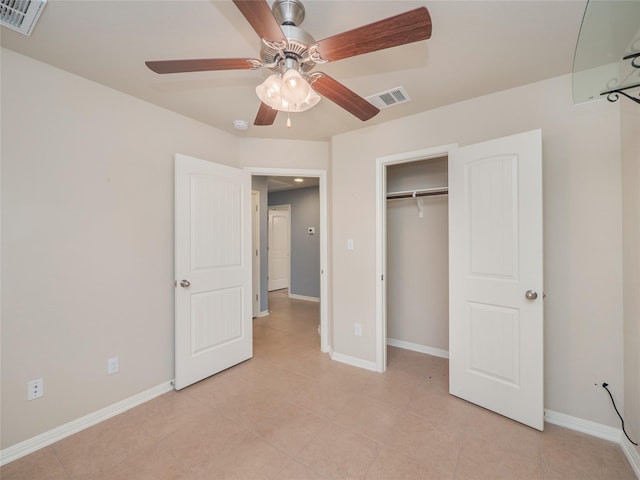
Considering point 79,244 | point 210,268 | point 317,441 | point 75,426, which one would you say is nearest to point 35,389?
point 75,426

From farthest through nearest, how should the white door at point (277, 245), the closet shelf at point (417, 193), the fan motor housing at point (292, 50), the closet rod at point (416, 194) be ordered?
the white door at point (277, 245) < the closet rod at point (416, 194) < the closet shelf at point (417, 193) < the fan motor housing at point (292, 50)

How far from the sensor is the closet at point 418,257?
10.3 feet

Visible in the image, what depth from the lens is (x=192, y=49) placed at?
1.68m

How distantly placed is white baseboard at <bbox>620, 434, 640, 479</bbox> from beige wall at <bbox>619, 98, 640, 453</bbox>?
0.17 feet

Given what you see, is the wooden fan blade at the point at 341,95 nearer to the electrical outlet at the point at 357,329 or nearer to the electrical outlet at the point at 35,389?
the electrical outlet at the point at 357,329

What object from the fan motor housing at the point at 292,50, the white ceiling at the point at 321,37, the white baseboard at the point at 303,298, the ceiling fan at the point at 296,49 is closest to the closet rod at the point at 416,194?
the white ceiling at the point at 321,37

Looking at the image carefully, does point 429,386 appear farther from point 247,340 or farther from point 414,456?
point 247,340

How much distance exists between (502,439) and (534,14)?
8.08ft

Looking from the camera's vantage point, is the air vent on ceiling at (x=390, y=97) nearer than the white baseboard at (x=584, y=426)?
No

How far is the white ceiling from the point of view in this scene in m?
1.39

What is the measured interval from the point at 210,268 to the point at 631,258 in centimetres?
307

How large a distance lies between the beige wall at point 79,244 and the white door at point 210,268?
140 mm

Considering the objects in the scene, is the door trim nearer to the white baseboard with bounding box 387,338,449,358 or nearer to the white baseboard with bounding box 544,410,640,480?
the white baseboard with bounding box 387,338,449,358

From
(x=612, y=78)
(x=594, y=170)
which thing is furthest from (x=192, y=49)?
(x=594, y=170)
